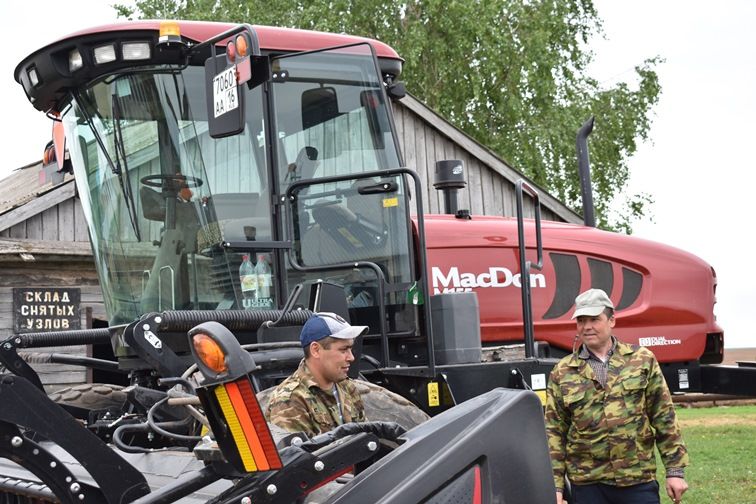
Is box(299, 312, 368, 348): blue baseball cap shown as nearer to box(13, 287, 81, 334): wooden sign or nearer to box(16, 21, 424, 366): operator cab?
box(16, 21, 424, 366): operator cab

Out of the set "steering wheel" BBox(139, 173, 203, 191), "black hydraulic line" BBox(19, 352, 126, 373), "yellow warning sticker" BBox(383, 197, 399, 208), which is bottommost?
"black hydraulic line" BBox(19, 352, 126, 373)

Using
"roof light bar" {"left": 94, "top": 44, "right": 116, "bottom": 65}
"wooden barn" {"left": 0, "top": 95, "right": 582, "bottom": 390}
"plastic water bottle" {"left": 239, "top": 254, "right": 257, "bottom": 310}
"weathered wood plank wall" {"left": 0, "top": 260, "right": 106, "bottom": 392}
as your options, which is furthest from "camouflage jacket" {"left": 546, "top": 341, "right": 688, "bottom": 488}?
"weathered wood plank wall" {"left": 0, "top": 260, "right": 106, "bottom": 392}

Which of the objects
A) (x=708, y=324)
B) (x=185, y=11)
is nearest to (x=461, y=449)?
(x=708, y=324)

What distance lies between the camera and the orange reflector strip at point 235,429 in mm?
2768

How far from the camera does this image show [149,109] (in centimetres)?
588

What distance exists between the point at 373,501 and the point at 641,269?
5375 millimetres

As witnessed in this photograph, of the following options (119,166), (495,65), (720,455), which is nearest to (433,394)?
(119,166)

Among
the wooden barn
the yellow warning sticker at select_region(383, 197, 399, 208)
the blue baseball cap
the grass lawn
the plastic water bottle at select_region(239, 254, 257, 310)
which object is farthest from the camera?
the wooden barn

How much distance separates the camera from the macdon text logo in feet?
23.3

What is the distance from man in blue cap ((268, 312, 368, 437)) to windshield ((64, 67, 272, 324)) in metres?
1.43

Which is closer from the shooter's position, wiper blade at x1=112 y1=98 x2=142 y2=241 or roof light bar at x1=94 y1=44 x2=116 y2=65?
roof light bar at x1=94 y1=44 x2=116 y2=65

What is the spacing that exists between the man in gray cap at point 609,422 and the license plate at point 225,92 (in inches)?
77.2

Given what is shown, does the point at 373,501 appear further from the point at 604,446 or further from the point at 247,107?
the point at 247,107

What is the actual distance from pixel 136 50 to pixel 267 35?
2.34ft
